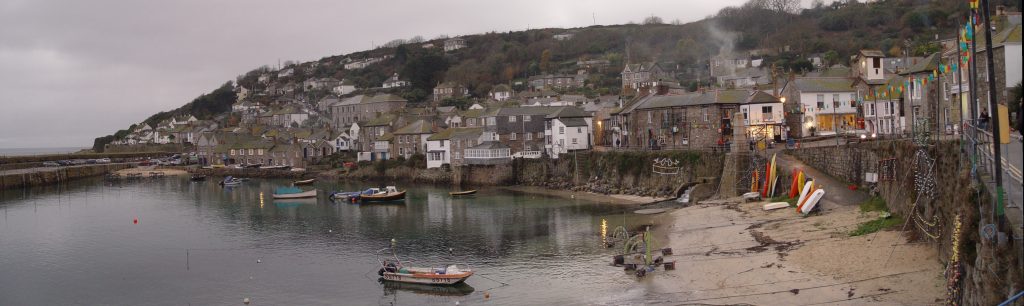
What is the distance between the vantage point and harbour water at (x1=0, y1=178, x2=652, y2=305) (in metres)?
27.9

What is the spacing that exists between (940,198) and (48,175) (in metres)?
94.2

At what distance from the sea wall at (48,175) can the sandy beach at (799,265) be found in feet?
254

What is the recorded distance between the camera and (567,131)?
228 feet

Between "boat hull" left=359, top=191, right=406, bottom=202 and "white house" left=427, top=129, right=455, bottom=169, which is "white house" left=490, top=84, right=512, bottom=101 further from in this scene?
"boat hull" left=359, top=191, right=406, bottom=202

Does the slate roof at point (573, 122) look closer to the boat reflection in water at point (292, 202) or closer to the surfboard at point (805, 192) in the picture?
the boat reflection in water at point (292, 202)

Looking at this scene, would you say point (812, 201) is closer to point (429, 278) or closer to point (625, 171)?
point (429, 278)

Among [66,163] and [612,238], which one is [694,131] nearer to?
[612,238]

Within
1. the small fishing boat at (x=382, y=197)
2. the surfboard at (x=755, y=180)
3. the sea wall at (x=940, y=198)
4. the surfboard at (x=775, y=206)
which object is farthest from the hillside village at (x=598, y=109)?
the small fishing boat at (x=382, y=197)

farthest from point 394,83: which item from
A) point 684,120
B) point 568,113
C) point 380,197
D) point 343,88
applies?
point 684,120

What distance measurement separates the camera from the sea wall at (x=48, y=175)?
272 feet

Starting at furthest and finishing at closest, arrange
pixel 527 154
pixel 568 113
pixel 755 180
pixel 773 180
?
pixel 527 154 < pixel 568 113 < pixel 755 180 < pixel 773 180

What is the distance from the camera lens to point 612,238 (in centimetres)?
3503

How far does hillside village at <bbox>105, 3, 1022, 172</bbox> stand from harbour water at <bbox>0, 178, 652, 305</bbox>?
12.3 meters

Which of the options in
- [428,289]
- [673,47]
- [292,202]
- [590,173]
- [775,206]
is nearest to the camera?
[428,289]
